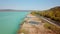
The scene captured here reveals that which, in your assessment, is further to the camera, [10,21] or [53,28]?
[10,21]

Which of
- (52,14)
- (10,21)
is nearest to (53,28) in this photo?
(52,14)

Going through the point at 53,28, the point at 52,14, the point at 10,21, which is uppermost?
the point at 52,14

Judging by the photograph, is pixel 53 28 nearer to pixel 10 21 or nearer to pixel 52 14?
pixel 52 14

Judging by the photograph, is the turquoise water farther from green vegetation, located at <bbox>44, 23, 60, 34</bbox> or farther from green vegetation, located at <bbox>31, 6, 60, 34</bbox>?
green vegetation, located at <bbox>44, 23, 60, 34</bbox>

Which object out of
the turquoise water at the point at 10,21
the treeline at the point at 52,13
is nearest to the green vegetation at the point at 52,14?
the treeline at the point at 52,13

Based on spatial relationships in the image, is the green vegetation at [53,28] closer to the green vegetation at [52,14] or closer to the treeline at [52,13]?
the green vegetation at [52,14]

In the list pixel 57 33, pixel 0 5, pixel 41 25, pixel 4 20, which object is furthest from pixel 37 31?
pixel 0 5

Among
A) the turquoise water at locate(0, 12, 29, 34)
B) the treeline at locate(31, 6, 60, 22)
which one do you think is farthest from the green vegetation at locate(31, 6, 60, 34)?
the turquoise water at locate(0, 12, 29, 34)

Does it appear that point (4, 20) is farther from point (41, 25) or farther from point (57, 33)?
point (57, 33)
